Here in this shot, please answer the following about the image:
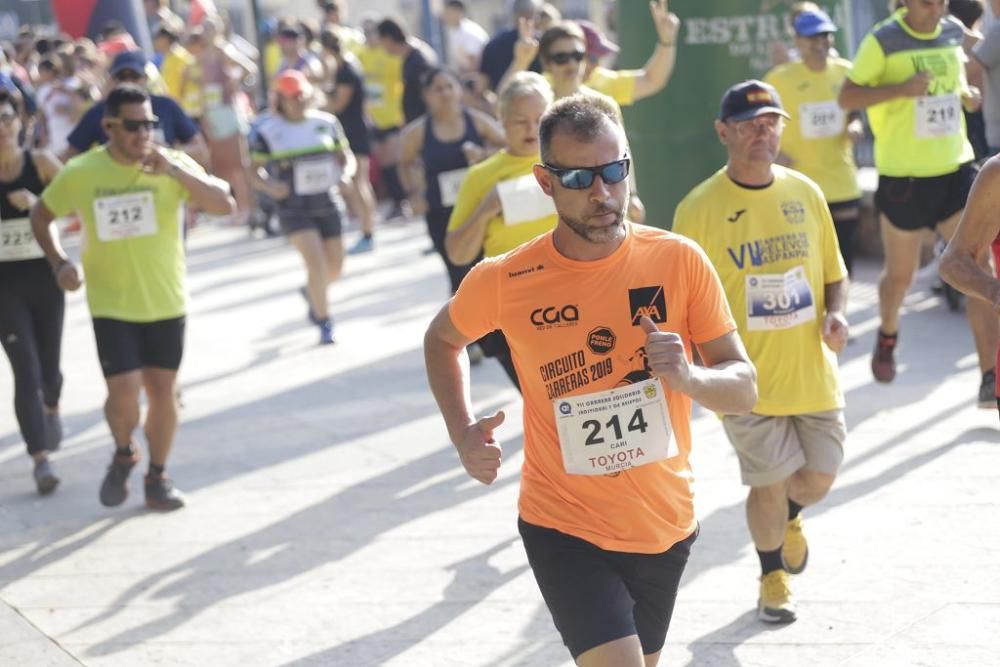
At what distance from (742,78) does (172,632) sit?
5.49 meters

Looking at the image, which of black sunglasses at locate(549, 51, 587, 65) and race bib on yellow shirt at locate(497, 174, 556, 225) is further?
black sunglasses at locate(549, 51, 587, 65)

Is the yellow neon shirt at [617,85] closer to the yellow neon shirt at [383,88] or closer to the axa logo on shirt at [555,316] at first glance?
the axa logo on shirt at [555,316]

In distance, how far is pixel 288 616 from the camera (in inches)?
239

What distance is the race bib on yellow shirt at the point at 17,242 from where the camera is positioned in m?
8.17

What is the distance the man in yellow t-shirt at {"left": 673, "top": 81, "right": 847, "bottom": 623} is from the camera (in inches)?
212

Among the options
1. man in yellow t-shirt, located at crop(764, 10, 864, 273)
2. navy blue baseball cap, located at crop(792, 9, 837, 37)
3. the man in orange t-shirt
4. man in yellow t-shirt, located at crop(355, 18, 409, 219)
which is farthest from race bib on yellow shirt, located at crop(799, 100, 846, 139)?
man in yellow t-shirt, located at crop(355, 18, 409, 219)

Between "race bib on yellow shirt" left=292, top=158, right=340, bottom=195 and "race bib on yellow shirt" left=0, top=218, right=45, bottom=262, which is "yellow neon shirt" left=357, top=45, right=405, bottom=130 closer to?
"race bib on yellow shirt" left=292, top=158, right=340, bottom=195

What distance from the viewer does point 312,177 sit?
11.2 m

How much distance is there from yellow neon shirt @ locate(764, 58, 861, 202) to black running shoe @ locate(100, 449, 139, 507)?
402 centimetres

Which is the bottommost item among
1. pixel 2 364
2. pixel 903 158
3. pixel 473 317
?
pixel 2 364

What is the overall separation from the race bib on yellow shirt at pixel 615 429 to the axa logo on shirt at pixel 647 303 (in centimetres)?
17

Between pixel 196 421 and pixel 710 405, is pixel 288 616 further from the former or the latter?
pixel 196 421

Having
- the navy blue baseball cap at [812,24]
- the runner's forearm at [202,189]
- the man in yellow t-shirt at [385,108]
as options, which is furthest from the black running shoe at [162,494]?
the man in yellow t-shirt at [385,108]

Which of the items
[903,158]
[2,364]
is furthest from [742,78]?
[2,364]
